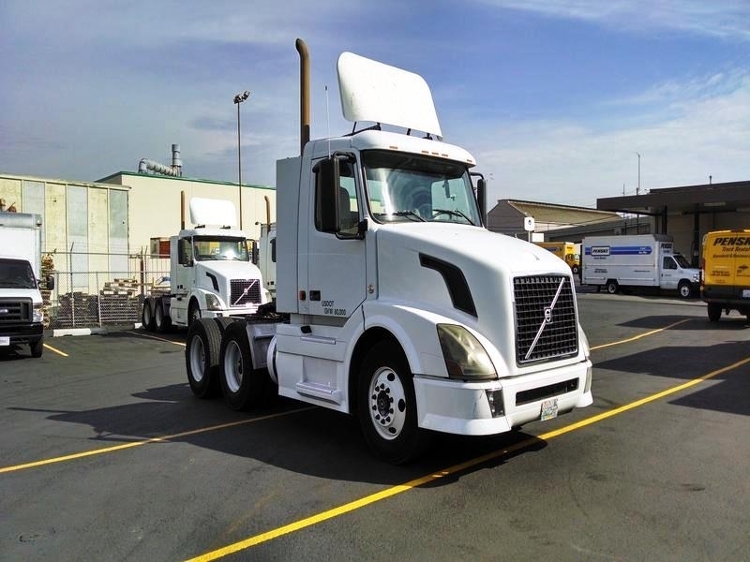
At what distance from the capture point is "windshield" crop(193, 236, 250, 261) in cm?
1627

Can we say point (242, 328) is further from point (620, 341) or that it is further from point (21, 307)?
point (620, 341)

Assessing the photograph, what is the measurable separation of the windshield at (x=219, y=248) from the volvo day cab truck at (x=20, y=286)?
3635mm

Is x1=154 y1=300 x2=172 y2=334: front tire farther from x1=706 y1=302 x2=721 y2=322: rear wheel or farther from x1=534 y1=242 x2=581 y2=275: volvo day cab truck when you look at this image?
x1=534 y1=242 x2=581 y2=275: volvo day cab truck

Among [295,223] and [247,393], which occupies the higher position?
[295,223]

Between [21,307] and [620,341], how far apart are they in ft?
44.4

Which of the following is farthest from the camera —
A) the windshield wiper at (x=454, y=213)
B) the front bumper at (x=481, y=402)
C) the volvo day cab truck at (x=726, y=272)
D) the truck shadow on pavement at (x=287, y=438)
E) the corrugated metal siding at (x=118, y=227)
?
the corrugated metal siding at (x=118, y=227)

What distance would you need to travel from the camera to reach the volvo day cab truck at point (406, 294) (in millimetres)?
4949

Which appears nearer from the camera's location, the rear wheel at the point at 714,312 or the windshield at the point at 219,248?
the windshield at the point at 219,248

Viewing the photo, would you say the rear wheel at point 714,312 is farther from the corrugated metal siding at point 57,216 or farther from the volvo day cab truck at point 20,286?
the corrugated metal siding at point 57,216

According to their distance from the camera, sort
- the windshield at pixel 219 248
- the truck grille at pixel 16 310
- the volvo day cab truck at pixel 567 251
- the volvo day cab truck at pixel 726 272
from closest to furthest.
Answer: the truck grille at pixel 16 310 < the windshield at pixel 219 248 < the volvo day cab truck at pixel 726 272 < the volvo day cab truck at pixel 567 251

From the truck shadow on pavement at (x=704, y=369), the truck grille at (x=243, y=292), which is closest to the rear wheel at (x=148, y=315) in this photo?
the truck grille at (x=243, y=292)

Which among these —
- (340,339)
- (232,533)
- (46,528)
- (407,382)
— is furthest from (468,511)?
(46,528)

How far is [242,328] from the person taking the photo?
772 centimetres

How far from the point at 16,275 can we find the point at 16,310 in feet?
4.67
